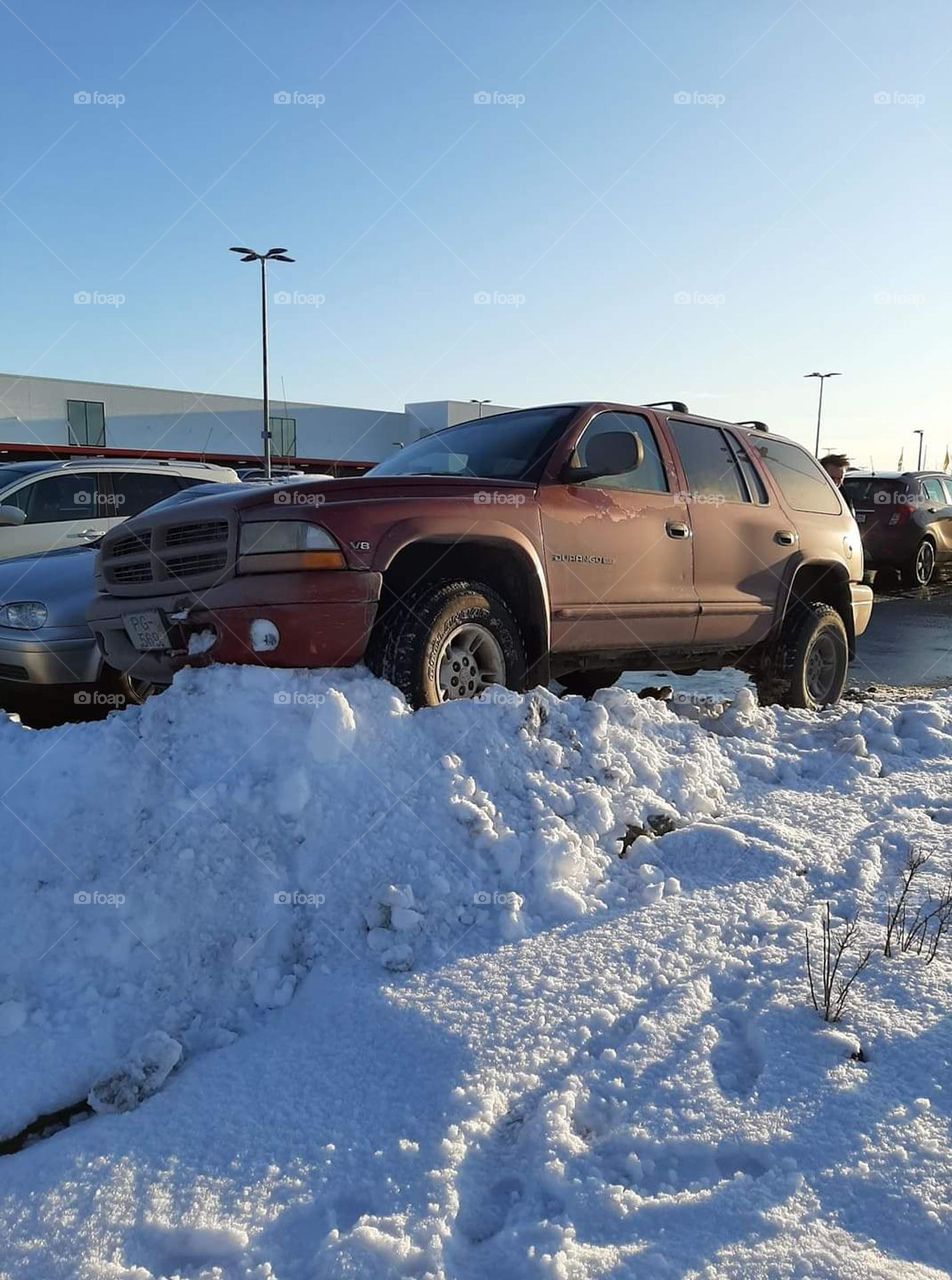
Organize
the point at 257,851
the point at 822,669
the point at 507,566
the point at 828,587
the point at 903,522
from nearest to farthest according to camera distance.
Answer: the point at 257,851 → the point at 507,566 → the point at 822,669 → the point at 828,587 → the point at 903,522

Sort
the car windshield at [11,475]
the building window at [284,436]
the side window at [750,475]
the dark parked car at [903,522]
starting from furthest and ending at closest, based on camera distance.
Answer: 1. the building window at [284,436]
2. the dark parked car at [903,522]
3. the car windshield at [11,475]
4. the side window at [750,475]

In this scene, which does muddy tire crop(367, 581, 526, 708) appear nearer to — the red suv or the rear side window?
the red suv

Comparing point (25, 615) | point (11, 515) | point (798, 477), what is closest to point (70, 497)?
point (11, 515)

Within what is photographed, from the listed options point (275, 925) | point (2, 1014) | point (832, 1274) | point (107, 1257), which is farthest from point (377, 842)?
point (832, 1274)

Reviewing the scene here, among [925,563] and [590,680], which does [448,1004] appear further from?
[925,563]

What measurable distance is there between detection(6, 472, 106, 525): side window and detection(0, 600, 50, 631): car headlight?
2.15 m

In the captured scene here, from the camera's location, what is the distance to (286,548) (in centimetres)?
389

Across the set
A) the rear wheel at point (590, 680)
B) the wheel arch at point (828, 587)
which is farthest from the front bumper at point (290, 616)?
the wheel arch at point (828, 587)

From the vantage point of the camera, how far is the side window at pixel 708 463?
224 inches

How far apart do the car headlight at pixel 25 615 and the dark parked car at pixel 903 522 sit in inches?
514

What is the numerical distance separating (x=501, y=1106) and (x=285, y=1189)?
589 mm

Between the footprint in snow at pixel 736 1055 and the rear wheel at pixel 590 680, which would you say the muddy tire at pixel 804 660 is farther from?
the footprint in snow at pixel 736 1055

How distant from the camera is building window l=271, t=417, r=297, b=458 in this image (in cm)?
4453

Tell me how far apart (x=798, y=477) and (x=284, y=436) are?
40710 mm
